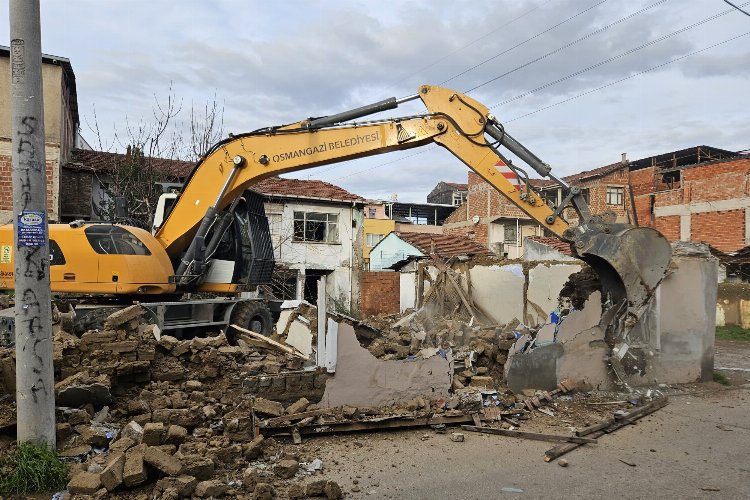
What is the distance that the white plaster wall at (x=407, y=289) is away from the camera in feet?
69.6

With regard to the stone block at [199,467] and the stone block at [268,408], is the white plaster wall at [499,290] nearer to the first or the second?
the stone block at [268,408]

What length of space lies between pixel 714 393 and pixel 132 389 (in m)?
8.76

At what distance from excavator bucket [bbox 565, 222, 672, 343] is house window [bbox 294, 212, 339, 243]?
56.3 feet

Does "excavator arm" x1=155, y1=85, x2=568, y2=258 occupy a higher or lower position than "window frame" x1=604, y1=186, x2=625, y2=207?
lower

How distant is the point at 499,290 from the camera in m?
16.8

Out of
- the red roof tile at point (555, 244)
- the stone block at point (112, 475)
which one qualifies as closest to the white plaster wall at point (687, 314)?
the stone block at point (112, 475)

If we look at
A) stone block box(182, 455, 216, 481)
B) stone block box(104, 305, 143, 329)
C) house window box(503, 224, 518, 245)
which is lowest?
stone block box(182, 455, 216, 481)

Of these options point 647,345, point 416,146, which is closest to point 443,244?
point 647,345

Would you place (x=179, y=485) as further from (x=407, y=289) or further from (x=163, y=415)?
(x=407, y=289)

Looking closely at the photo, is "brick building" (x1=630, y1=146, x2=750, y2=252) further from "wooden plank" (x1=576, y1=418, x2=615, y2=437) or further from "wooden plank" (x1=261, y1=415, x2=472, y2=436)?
"wooden plank" (x1=261, y1=415, x2=472, y2=436)

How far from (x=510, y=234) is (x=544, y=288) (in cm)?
2098

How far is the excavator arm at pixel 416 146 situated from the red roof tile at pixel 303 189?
1367 centimetres

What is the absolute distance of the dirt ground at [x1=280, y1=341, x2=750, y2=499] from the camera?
4855mm

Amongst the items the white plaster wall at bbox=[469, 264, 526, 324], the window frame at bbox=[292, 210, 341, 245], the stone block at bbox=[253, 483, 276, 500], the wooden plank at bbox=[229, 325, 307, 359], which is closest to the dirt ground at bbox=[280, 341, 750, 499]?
the stone block at bbox=[253, 483, 276, 500]
